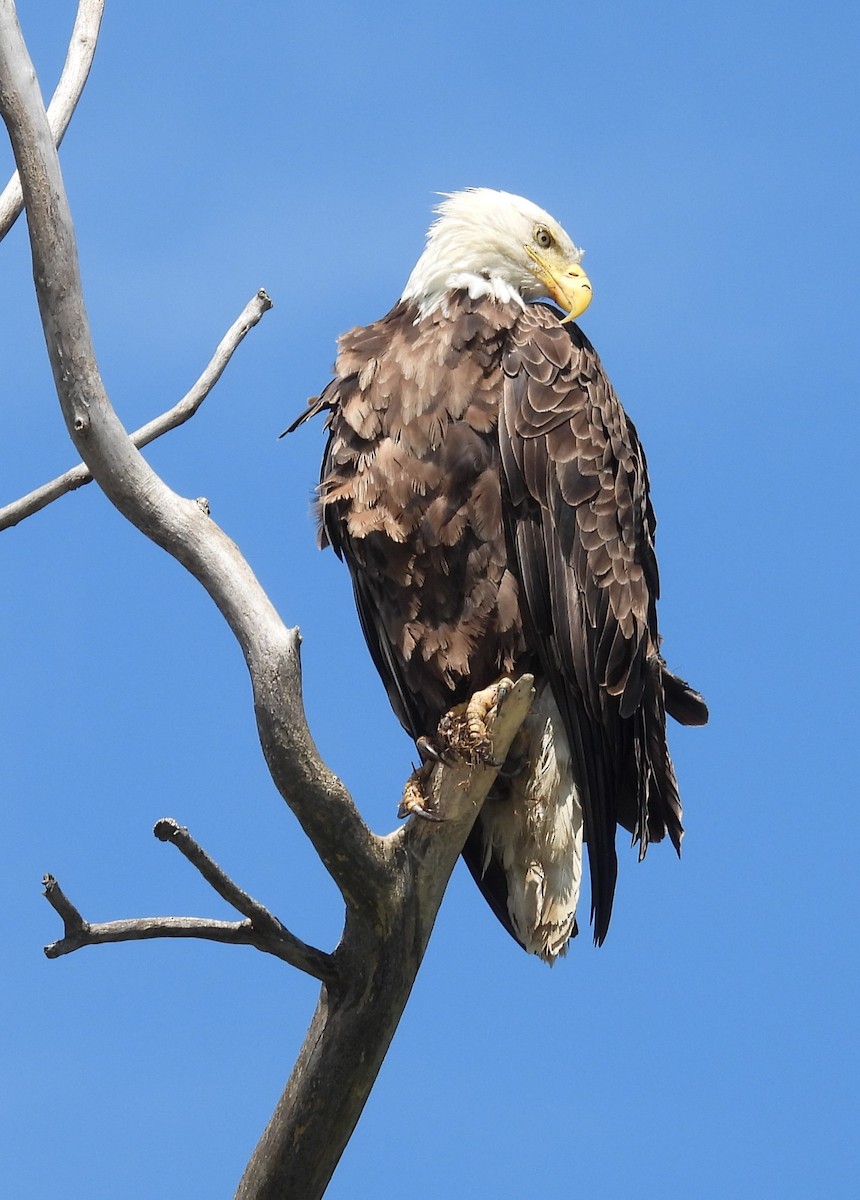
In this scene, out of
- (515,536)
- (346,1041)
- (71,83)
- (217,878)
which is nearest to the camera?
(217,878)

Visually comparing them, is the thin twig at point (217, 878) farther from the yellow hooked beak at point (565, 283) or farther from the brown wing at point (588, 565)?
the yellow hooked beak at point (565, 283)

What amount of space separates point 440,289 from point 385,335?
9.7 inches

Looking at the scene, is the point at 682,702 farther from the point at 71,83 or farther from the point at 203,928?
Result: the point at 71,83

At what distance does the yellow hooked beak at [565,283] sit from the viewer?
5195 mm

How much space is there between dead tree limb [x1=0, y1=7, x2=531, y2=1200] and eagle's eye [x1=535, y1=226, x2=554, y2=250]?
174 cm

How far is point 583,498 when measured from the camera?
496 centimetres

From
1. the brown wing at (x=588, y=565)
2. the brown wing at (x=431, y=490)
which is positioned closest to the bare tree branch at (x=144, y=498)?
the brown wing at (x=431, y=490)

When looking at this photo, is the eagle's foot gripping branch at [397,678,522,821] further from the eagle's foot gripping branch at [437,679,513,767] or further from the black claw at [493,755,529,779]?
the black claw at [493,755,529,779]

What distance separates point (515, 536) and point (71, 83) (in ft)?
7.63

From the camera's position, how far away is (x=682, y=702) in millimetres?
5520

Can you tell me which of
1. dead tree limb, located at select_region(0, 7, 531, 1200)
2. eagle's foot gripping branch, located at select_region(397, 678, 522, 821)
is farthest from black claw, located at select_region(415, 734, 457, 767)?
dead tree limb, located at select_region(0, 7, 531, 1200)

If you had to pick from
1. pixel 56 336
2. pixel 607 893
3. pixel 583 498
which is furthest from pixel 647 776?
pixel 56 336

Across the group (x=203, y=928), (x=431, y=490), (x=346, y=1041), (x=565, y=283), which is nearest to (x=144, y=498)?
(x=431, y=490)

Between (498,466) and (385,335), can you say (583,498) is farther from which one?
(385,335)
